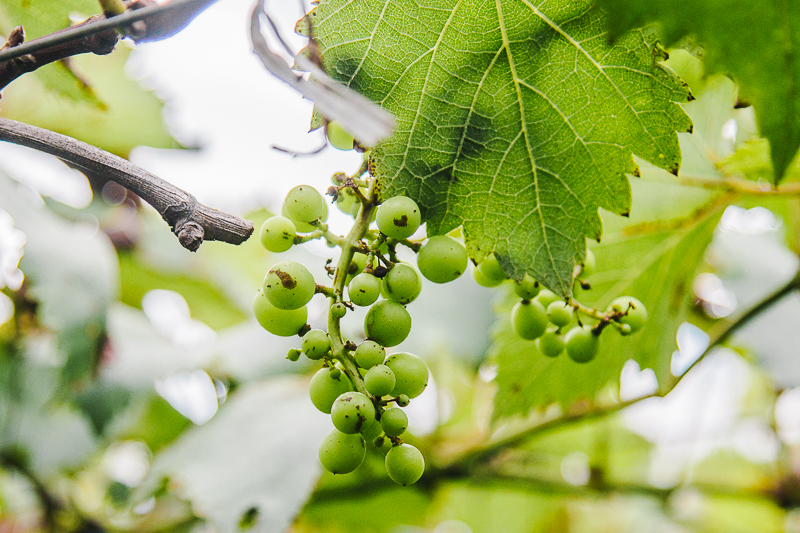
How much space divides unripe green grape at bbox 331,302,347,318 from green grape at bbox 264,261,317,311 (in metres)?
0.03

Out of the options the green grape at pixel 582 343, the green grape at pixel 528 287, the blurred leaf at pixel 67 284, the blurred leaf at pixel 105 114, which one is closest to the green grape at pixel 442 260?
the green grape at pixel 528 287

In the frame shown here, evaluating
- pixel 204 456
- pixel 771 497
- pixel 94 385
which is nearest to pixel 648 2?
pixel 204 456

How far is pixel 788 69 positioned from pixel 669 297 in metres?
0.59

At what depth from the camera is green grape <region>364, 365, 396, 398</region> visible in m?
0.49

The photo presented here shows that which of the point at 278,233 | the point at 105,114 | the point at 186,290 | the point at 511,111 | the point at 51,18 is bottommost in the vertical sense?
the point at 278,233

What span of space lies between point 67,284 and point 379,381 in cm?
89

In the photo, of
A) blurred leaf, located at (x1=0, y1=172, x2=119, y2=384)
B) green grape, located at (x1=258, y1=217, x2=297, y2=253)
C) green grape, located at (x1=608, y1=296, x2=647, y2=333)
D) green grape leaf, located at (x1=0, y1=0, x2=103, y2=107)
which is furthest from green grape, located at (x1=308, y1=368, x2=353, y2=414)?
blurred leaf, located at (x1=0, y1=172, x2=119, y2=384)

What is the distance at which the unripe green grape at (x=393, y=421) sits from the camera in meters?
0.50

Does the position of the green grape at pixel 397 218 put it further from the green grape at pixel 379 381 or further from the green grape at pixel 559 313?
the green grape at pixel 559 313

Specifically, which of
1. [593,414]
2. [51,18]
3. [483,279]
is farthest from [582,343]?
[51,18]

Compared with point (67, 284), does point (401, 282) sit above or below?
below

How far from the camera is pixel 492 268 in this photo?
63 cm

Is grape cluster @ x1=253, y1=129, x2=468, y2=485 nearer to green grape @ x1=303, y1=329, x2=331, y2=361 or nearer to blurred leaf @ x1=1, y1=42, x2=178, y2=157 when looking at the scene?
green grape @ x1=303, y1=329, x2=331, y2=361

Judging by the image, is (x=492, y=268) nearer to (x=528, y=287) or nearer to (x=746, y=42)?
(x=528, y=287)
